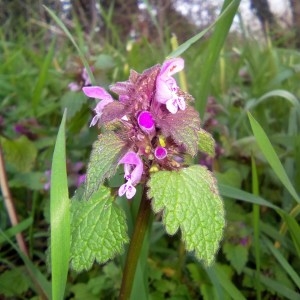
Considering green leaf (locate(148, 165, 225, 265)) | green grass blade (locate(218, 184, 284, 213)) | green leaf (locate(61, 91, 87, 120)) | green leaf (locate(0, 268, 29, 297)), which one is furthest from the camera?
green leaf (locate(61, 91, 87, 120))

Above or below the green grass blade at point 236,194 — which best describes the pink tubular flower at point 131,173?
above

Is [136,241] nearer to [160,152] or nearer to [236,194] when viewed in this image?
[160,152]

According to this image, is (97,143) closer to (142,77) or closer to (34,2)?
(142,77)

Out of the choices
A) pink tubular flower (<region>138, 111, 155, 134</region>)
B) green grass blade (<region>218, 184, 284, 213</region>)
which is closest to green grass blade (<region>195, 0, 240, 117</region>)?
green grass blade (<region>218, 184, 284, 213</region>)

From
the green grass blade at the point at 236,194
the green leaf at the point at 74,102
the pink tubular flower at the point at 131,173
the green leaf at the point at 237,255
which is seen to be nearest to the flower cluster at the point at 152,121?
the pink tubular flower at the point at 131,173

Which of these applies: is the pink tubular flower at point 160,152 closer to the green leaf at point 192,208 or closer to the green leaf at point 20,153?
the green leaf at point 192,208

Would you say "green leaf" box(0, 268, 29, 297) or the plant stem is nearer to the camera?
the plant stem

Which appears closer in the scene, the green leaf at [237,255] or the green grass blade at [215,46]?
the green grass blade at [215,46]

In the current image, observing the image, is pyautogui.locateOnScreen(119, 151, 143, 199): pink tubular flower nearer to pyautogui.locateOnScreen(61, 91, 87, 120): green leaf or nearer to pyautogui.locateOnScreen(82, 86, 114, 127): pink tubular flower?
pyautogui.locateOnScreen(82, 86, 114, 127): pink tubular flower
